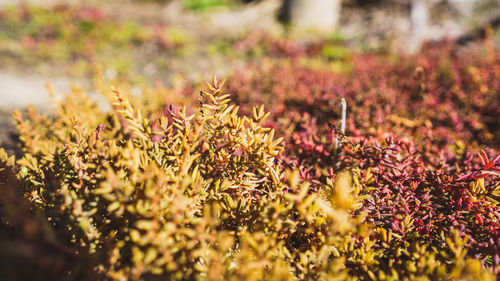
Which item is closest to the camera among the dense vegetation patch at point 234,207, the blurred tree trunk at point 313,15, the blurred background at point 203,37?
the dense vegetation patch at point 234,207

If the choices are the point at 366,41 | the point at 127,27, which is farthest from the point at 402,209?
the point at 127,27

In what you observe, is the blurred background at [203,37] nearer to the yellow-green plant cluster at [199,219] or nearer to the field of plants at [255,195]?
the field of plants at [255,195]

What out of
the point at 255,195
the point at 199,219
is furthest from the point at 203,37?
the point at 199,219

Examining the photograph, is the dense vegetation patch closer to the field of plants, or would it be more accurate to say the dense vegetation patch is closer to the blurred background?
the field of plants

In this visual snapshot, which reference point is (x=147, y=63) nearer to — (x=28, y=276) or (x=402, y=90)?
(x=402, y=90)

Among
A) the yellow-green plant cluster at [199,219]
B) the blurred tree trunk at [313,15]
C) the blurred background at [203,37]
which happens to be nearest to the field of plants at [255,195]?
the yellow-green plant cluster at [199,219]

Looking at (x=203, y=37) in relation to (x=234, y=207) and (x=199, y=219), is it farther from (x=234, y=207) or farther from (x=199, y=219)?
(x=199, y=219)

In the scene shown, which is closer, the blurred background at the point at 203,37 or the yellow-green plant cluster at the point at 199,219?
the yellow-green plant cluster at the point at 199,219
